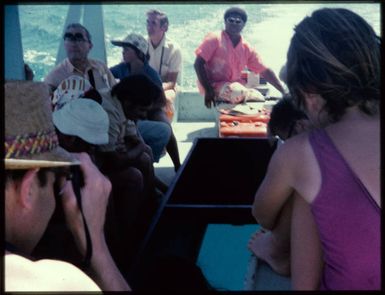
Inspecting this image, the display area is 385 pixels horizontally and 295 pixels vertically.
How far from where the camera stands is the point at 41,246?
1.64 metres

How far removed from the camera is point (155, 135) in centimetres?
369

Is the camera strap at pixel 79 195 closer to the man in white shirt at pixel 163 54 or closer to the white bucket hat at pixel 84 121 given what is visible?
the white bucket hat at pixel 84 121

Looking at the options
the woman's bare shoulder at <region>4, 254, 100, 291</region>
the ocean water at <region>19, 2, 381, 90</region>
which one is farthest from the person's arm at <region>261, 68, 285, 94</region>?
the ocean water at <region>19, 2, 381, 90</region>

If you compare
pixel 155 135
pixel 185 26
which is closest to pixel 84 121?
pixel 155 135

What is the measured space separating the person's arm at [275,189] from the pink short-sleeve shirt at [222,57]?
3.78m

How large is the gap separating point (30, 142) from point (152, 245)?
1235 mm

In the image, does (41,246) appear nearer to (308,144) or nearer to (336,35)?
(308,144)

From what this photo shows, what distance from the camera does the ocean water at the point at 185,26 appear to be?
41.0 feet

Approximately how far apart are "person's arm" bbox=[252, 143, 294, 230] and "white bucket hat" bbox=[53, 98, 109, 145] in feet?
2.95

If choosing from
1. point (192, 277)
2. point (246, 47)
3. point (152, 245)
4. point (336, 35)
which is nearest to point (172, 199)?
point (152, 245)

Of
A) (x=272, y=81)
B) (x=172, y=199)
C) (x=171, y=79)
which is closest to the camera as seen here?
(x=172, y=199)

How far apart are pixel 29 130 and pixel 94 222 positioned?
1.10 feet

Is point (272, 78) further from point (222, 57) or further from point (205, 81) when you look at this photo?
point (205, 81)

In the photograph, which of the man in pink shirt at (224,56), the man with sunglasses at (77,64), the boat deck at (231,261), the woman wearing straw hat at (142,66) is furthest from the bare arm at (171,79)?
the man with sunglasses at (77,64)
